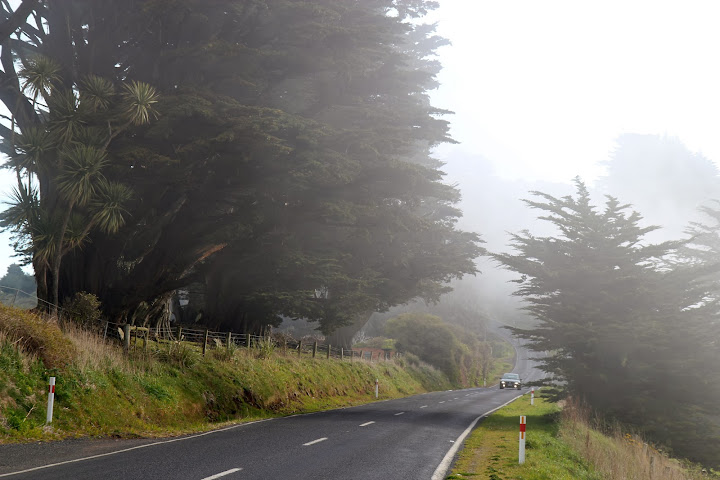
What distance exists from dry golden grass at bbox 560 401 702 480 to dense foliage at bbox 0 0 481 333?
10922 mm

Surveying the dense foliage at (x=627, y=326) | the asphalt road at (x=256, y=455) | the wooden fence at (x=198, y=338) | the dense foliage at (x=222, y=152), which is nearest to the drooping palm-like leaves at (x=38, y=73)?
the dense foliage at (x=222, y=152)

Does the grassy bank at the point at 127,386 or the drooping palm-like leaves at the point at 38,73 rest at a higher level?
the drooping palm-like leaves at the point at 38,73

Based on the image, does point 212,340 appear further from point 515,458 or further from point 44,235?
Result: point 515,458

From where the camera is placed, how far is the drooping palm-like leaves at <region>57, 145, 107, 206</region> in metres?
18.3

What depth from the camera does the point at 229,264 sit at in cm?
2652

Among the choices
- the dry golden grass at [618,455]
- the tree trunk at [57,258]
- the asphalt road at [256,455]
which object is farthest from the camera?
the tree trunk at [57,258]

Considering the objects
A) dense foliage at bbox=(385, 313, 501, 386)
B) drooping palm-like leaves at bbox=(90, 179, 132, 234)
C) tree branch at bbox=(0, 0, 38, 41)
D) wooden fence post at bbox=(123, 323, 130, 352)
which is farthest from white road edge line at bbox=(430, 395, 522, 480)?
dense foliage at bbox=(385, 313, 501, 386)

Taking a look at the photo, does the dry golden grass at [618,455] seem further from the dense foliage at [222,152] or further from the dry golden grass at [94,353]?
the dry golden grass at [94,353]

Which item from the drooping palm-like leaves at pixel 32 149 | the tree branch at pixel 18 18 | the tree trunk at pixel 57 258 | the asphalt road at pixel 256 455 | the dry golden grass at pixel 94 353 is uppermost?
the tree branch at pixel 18 18

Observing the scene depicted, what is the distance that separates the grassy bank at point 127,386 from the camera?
12859 mm

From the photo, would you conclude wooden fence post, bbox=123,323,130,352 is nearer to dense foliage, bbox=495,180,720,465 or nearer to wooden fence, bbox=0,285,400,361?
wooden fence, bbox=0,285,400,361

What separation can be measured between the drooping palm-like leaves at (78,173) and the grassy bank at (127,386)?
440cm

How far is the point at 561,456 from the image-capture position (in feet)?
46.0

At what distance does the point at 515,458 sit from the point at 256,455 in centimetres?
558
